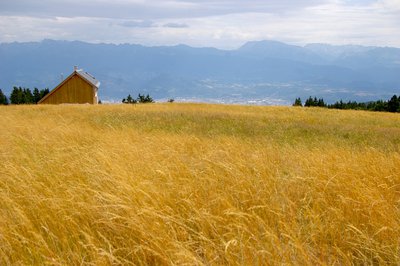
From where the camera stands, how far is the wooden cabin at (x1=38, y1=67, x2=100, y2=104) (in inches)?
2475

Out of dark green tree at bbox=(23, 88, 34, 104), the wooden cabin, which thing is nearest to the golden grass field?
the wooden cabin

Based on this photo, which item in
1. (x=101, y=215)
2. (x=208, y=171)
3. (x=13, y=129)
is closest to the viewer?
(x=101, y=215)

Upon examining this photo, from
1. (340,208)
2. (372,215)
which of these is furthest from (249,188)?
(372,215)

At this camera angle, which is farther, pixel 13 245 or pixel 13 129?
pixel 13 129

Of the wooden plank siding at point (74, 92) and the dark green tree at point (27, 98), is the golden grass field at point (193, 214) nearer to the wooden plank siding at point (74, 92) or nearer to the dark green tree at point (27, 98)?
the wooden plank siding at point (74, 92)

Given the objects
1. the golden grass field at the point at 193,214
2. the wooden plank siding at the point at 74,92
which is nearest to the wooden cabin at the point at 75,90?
the wooden plank siding at the point at 74,92

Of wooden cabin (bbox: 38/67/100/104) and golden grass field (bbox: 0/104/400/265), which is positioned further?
wooden cabin (bbox: 38/67/100/104)

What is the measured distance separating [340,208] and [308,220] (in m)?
0.47

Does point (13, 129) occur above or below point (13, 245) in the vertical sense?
above

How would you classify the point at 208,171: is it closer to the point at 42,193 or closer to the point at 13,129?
the point at 42,193

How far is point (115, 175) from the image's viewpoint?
452cm

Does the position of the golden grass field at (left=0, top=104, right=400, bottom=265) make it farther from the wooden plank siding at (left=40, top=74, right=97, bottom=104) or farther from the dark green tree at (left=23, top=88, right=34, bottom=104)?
the dark green tree at (left=23, top=88, right=34, bottom=104)

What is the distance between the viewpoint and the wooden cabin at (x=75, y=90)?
206ft

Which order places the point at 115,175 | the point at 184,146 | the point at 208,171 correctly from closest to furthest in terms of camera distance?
the point at 115,175
the point at 208,171
the point at 184,146
